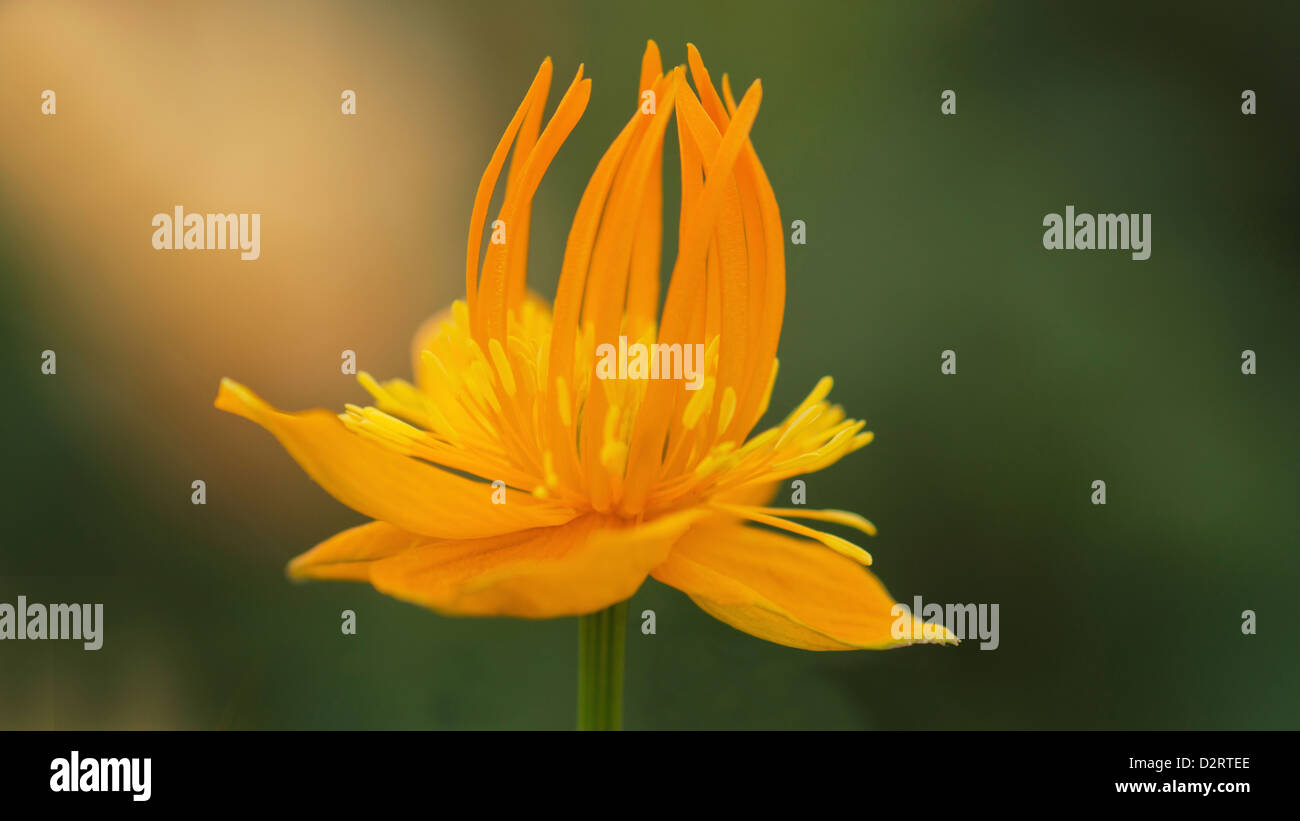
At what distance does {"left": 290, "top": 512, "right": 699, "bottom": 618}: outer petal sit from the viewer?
2.88 feet

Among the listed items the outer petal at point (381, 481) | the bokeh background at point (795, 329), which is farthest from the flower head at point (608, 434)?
the bokeh background at point (795, 329)

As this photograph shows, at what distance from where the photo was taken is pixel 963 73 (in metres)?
2.94

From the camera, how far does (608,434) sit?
98 centimetres

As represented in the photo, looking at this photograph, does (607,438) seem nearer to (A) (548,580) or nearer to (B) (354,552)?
(A) (548,580)

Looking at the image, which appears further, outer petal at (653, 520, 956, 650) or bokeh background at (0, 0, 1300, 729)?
bokeh background at (0, 0, 1300, 729)

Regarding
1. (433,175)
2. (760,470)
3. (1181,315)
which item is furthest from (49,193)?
(1181,315)

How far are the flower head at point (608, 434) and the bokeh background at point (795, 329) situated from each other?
4.27 ft

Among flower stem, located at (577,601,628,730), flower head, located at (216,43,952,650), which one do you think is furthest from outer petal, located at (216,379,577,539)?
flower stem, located at (577,601,628,730)

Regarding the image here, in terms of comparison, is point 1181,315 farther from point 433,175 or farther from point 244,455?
point 244,455

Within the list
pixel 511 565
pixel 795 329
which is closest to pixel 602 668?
pixel 511 565

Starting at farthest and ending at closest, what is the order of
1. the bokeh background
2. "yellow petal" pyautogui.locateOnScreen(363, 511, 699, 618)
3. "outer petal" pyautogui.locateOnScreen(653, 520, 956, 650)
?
the bokeh background → "outer petal" pyautogui.locateOnScreen(653, 520, 956, 650) → "yellow petal" pyautogui.locateOnScreen(363, 511, 699, 618)

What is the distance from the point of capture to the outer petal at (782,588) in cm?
100

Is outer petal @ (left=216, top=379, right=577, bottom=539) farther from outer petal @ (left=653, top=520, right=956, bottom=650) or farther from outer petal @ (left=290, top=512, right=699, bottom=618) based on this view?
outer petal @ (left=653, top=520, right=956, bottom=650)

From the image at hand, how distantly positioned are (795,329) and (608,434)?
1954mm
